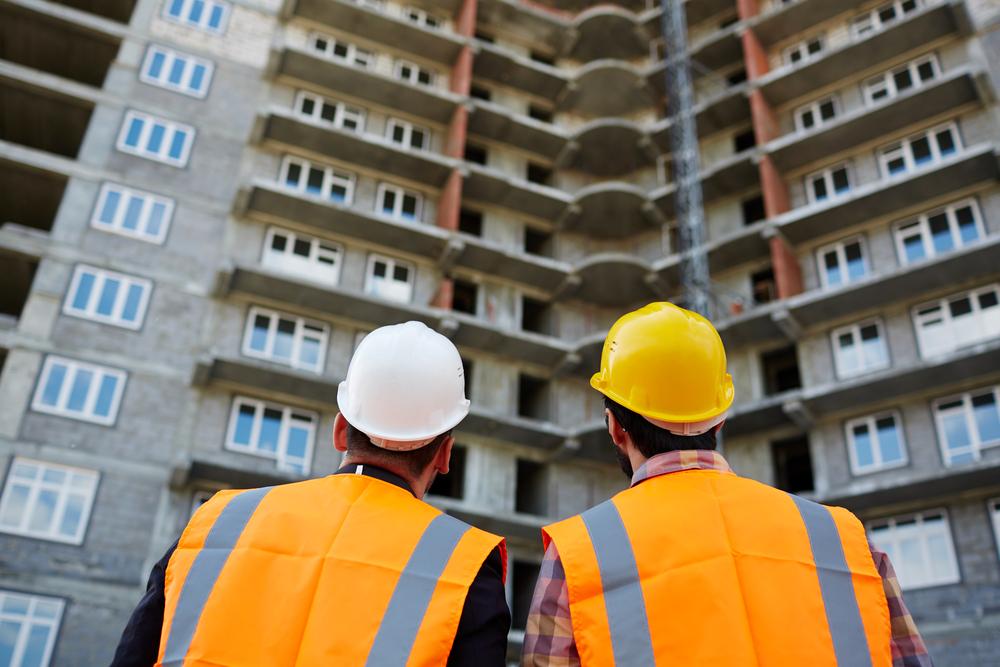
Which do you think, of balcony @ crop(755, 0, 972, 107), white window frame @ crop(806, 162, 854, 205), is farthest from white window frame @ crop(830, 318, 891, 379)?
balcony @ crop(755, 0, 972, 107)

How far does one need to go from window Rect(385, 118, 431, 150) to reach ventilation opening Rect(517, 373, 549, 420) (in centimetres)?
860

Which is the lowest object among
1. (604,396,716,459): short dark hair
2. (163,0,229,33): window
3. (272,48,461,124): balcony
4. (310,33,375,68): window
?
(604,396,716,459): short dark hair

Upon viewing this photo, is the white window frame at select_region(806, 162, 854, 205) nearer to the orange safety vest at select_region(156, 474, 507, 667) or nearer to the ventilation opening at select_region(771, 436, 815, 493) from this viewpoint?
the ventilation opening at select_region(771, 436, 815, 493)

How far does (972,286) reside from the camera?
22.0 m

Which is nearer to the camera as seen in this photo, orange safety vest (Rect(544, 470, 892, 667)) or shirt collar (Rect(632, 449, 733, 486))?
orange safety vest (Rect(544, 470, 892, 667))

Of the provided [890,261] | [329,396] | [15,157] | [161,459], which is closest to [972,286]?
[890,261]

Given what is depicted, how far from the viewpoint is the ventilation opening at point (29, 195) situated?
23484 mm

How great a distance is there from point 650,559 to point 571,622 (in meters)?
0.34

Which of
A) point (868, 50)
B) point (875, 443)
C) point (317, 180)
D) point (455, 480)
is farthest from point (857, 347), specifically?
point (317, 180)

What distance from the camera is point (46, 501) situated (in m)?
19.6

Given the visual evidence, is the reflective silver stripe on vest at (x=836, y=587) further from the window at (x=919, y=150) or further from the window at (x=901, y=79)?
the window at (x=901, y=79)

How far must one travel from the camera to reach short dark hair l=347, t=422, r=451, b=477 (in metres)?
3.61

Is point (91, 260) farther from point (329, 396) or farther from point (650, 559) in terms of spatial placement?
point (650, 559)

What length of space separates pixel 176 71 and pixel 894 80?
21.3 m
